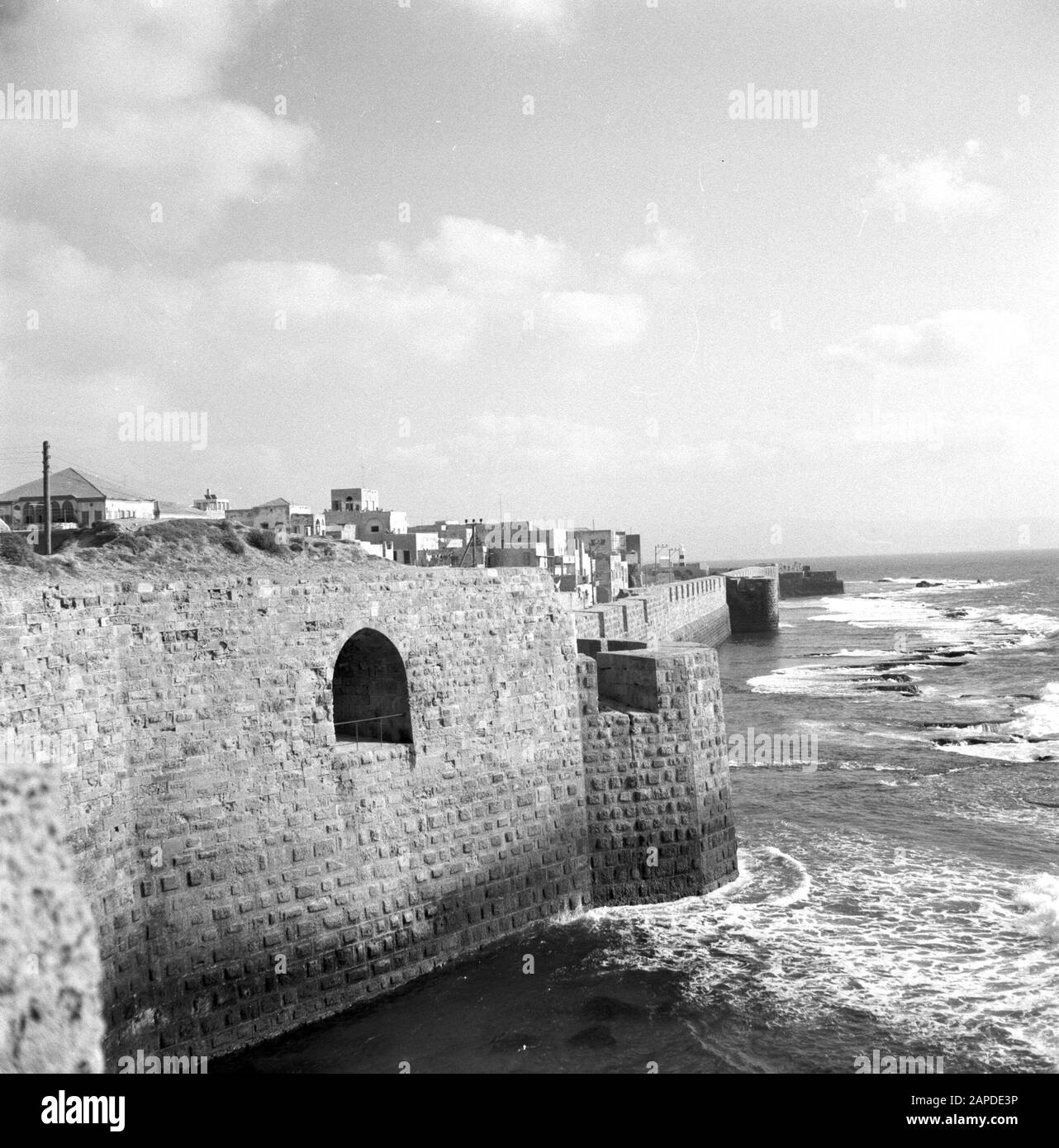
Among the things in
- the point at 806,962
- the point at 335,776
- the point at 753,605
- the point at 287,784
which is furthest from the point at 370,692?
the point at 753,605

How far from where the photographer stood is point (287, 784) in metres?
11.6

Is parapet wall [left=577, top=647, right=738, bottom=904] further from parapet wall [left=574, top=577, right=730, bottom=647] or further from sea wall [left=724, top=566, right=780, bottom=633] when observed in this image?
sea wall [left=724, top=566, right=780, bottom=633]

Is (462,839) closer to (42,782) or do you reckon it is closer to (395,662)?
(395,662)

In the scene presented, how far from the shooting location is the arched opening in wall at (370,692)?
524 inches

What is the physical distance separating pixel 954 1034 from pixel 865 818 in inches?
351

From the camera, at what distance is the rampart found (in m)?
9.99

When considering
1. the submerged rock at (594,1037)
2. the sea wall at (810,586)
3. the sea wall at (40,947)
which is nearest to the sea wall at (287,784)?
the submerged rock at (594,1037)

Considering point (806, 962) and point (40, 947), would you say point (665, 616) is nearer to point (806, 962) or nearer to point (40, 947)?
point (806, 962)

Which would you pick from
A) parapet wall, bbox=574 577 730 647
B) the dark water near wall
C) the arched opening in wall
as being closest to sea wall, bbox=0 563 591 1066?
the arched opening in wall

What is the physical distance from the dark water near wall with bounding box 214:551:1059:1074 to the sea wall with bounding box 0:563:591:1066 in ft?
2.68

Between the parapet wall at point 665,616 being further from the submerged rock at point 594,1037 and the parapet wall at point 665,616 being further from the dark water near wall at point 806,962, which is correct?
the submerged rock at point 594,1037

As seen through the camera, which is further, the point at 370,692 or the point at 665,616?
the point at 665,616

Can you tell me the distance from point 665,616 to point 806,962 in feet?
115
